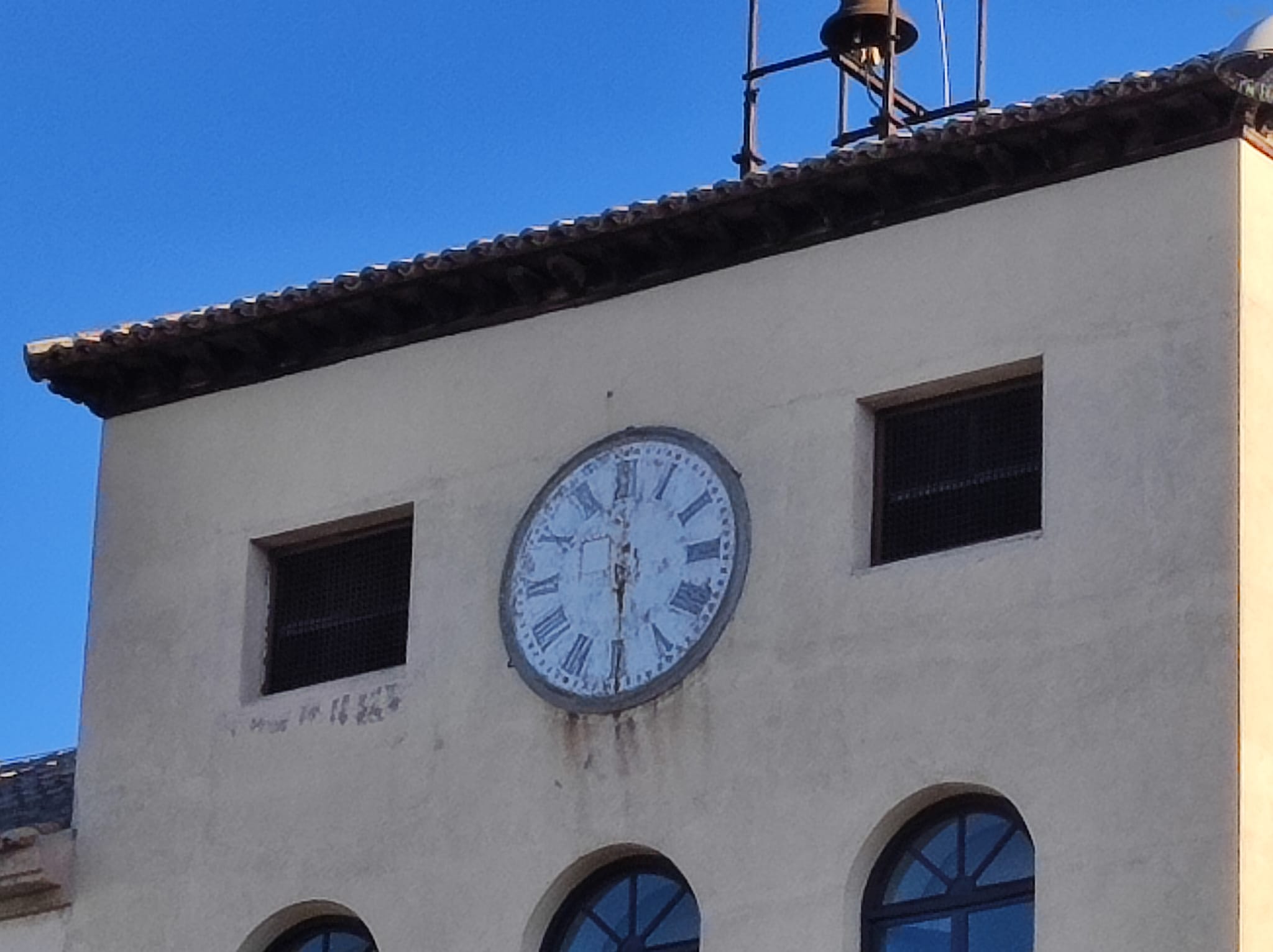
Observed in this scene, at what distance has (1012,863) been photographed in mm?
19969

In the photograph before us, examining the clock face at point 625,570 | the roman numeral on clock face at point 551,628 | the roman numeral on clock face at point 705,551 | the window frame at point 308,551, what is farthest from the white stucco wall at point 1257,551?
the window frame at point 308,551

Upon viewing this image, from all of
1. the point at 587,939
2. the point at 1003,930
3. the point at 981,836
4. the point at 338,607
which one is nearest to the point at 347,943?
the point at 587,939

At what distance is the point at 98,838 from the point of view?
2320cm

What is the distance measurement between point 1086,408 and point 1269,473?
0.94 metres

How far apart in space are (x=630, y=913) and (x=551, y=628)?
1.59m

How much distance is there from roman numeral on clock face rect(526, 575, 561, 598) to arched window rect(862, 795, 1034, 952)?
98.5 inches

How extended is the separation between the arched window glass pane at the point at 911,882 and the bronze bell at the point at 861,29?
5.81m

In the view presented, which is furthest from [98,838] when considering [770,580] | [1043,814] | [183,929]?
[1043,814]

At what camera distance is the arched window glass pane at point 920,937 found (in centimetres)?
2006

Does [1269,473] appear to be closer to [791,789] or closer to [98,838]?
[791,789]

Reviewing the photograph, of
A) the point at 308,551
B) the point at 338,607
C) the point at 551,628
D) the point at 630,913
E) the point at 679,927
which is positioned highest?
the point at 308,551

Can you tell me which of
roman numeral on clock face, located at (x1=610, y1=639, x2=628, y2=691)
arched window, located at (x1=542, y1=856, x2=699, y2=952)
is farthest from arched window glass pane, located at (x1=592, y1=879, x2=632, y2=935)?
roman numeral on clock face, located at (x1=610, y1=639, x2=628, y2=691)

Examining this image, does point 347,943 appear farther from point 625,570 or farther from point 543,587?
point 625,570

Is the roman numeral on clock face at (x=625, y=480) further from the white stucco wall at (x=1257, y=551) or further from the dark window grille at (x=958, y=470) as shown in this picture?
the white stucco wall at (x=1257, y=551)
